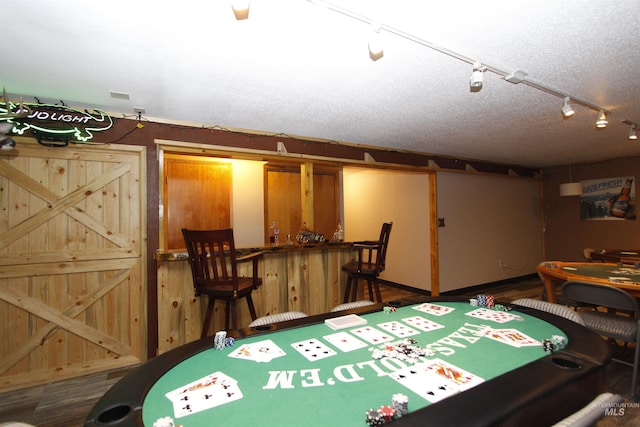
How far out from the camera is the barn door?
8.31 ft

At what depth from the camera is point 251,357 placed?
4.21 ft

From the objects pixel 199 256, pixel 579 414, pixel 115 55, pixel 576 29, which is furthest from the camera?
pixel 199 256

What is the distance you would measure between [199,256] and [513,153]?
5252mm

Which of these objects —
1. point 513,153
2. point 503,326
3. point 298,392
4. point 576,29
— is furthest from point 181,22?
point 513,153

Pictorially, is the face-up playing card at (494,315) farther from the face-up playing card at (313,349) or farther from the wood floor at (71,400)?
the face-up playing card at (313,349)

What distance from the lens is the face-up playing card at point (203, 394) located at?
0.95 m

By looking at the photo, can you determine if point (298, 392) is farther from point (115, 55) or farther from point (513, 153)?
point (513, 153)

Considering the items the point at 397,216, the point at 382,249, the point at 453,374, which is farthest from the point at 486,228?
the point at 453,374

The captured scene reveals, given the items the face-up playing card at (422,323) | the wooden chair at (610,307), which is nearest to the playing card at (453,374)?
the face-up playing card at (422,323)

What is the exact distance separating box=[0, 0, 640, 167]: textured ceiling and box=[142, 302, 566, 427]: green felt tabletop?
1.65 metres

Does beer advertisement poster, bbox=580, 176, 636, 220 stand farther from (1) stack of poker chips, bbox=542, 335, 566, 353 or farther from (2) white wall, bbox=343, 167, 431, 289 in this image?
(1) stack of poker chips, bbox=542, 335, 566, 353

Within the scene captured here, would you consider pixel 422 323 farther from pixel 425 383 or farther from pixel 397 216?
pixel 397 216

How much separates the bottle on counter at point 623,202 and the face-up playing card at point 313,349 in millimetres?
6974

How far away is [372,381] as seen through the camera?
109cm
